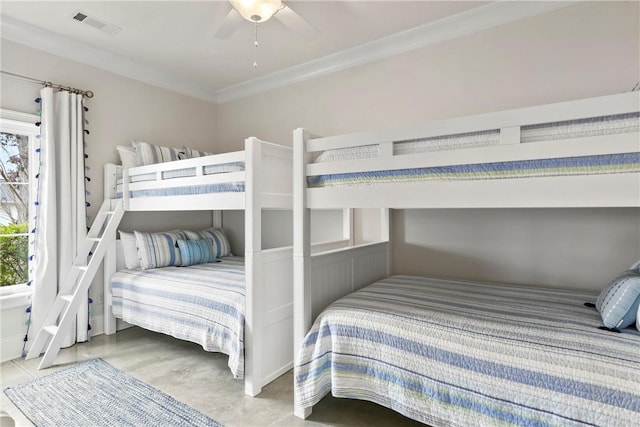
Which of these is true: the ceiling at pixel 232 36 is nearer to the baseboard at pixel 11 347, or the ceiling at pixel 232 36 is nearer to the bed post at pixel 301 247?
the bed post at pixel 301 247

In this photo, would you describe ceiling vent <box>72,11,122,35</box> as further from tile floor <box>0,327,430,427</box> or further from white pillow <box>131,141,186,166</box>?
tile floor <box>0,327,430,427</box>

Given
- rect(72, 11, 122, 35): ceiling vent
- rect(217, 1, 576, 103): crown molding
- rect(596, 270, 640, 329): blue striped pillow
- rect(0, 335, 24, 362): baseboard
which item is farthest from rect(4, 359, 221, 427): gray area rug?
rect(217, 1, 576, 103): crown molding

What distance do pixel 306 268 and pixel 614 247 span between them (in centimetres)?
203

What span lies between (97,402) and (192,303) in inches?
30.5

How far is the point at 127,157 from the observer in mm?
3395

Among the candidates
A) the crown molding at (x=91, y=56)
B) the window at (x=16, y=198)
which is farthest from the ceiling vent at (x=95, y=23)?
the window at (x=16, y=198)

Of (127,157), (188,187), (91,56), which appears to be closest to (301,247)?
(188,187)

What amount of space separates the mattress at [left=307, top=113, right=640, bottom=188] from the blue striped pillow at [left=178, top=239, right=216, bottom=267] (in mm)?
2012

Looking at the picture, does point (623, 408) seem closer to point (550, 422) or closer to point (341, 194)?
point (550, 422)

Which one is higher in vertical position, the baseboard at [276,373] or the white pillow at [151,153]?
the white pillow at [151,153]

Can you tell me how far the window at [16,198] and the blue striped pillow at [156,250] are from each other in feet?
2.83

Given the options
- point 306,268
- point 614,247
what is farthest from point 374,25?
point 614,247

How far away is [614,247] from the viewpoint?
230cm

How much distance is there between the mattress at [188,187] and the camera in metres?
2.42
